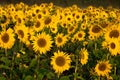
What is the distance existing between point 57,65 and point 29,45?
3.62ft

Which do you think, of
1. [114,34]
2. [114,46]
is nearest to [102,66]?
[114,46]

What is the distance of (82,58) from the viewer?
20.5ft

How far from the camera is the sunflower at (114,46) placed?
623 centimetres

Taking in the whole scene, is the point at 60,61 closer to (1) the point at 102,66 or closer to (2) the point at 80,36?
(1) the point at 102,66

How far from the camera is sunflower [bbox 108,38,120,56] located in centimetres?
623

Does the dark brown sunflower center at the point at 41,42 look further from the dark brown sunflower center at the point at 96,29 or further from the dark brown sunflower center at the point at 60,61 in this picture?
the dark brown sunflower center at the point at 96,29

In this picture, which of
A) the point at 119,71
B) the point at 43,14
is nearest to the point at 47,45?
the point at 119,71

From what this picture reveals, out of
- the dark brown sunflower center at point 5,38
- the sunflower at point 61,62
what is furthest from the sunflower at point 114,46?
the dark brown sunflower center at point 5,38

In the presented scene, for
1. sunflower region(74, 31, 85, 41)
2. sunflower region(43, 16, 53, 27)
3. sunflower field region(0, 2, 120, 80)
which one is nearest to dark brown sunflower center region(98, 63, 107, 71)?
sunflower field region(0, 2, 120, 80)

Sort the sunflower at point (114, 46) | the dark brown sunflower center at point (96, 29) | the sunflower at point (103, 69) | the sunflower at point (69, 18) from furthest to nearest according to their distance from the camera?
the sunflower at point (69, 18) < the dark brown sunflower center at point (96, 29) < the sunflower at point (114, 46) < the sunflower at point (103, 69)

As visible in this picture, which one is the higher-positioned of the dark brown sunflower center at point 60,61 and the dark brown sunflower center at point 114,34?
the dark brown sunflower center at point 114,34

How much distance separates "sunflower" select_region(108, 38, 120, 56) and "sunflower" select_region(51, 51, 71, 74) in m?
0.73

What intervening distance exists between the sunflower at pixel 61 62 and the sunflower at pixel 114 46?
2.40ft

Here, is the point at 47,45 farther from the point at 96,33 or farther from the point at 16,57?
the point at 96,33
